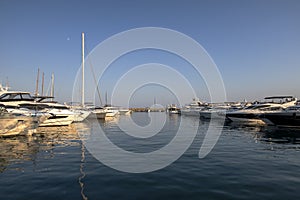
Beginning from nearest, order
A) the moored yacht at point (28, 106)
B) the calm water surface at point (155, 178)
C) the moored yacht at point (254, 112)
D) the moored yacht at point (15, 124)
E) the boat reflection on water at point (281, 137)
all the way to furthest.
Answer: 1. the calm water surface at point (155, 178)
2. the boat reflection on water at point (281, 137)
3. the moored yacht at point (15, 124)
4. the moored yacht at point (28, 106)
5. the moored yacht at point (254, 112)

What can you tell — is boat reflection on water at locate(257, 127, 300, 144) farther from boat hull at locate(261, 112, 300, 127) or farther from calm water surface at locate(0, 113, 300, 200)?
calm water surface at locate(0, 113, 300, 200)

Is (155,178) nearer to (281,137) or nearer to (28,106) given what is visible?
(281,137)

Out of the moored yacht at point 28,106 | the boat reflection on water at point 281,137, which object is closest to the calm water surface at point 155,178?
the boat reflection on water at point 281,137

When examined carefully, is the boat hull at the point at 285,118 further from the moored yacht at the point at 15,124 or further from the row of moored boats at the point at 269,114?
the moored yacht at the point at 15,124

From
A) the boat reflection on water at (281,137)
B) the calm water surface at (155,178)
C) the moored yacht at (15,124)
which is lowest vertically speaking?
the calm water surface at (155,178)

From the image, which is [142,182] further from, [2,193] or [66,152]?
[66,152]

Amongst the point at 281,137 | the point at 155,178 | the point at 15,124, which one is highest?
the point at 15,124

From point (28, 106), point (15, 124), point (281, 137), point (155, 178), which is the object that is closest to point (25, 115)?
point (15, 124)

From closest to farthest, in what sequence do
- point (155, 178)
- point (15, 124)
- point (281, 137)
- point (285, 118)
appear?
1. point (155, 178)
2. point (15, 124)
3. point (281, 137)
4. point (285, 118)

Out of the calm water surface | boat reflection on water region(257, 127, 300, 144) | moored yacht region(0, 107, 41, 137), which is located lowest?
the calm water surface

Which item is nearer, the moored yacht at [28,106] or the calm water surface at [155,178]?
the calm water surface at [155,178]

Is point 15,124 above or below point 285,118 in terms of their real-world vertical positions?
below

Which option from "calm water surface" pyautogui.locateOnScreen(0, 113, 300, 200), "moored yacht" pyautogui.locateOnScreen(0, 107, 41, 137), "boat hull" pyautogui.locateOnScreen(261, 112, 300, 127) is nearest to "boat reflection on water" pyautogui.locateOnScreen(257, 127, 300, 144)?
"boat hull" pyautogui.locateOnScreen(261, 112, 300, 127)

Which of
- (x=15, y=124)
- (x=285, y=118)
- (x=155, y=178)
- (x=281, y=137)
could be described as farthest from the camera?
(x=285, y=118)
